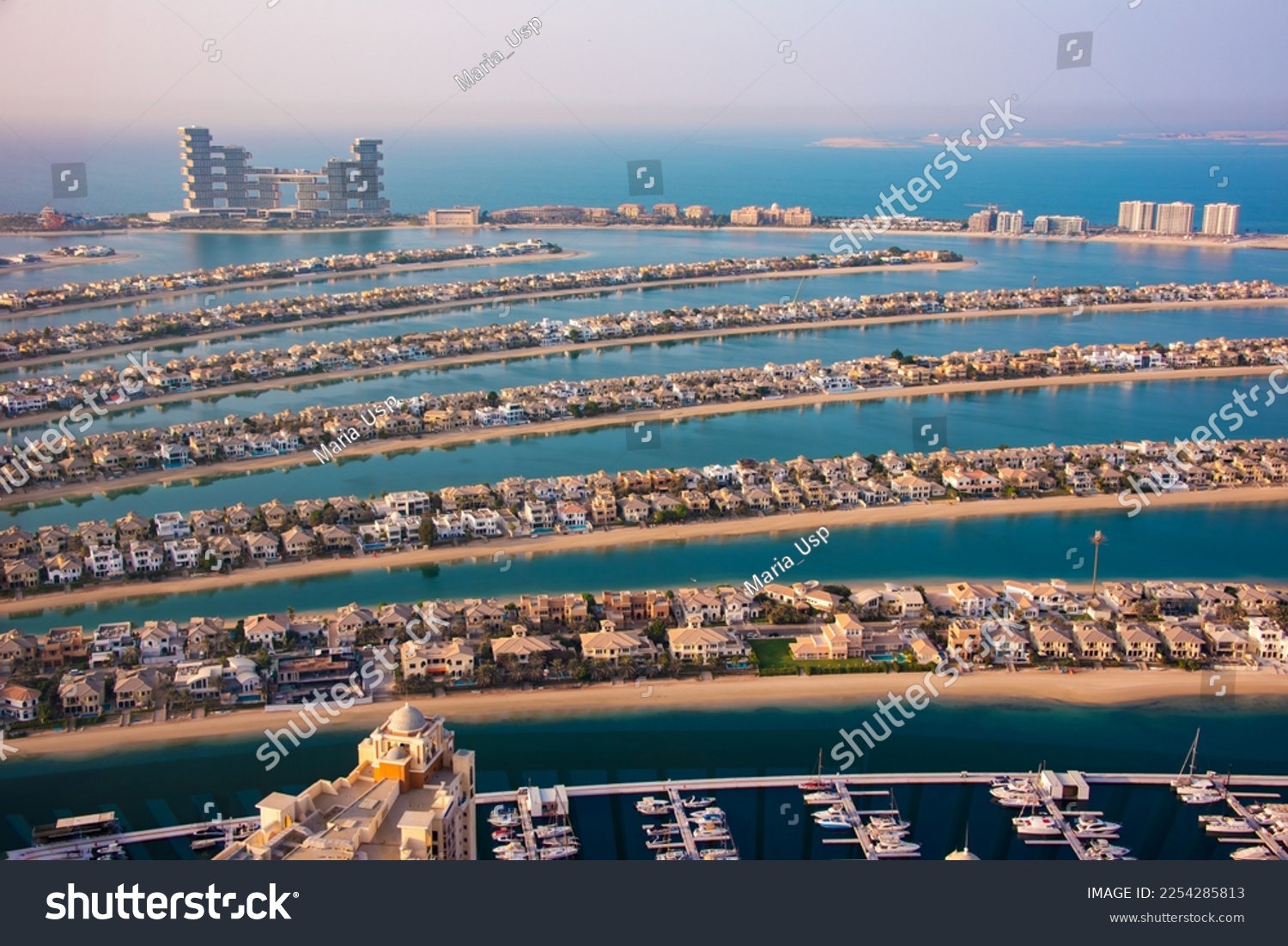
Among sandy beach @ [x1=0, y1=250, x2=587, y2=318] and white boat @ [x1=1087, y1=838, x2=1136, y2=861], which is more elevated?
sandy beach @ [x1=0, y1=250, x2=587, y2=318]

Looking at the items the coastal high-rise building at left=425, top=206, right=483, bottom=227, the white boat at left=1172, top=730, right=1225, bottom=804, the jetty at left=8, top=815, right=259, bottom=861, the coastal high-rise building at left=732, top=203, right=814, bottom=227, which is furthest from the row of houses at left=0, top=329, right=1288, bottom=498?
the coastal high-rise building at left=425, top=206, right=483, bottom=227

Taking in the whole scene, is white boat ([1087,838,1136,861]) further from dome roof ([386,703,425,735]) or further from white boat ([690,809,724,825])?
dome roof ([386,703,425,735])

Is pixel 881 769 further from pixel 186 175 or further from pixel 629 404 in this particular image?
pixel 186 175

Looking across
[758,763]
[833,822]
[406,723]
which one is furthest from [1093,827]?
[406,723]

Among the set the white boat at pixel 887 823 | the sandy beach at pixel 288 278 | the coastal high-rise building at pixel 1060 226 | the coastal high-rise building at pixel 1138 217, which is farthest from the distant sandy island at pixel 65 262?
the coastal high-rise building at pixel 1138 217

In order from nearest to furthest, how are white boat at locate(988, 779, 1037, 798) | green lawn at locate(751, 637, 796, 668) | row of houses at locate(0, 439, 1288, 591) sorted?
white boat at locate(988, 779, 1037, 798), green lawn at locate(751, 637, 796, 668), row of houses at locate(0, 439, 1288, 591)

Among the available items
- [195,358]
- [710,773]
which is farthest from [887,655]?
[195,358]

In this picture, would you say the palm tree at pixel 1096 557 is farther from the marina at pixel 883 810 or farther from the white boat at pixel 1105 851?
the white boat at pixel 1105 851

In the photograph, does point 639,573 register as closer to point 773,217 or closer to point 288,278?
point 288,278
